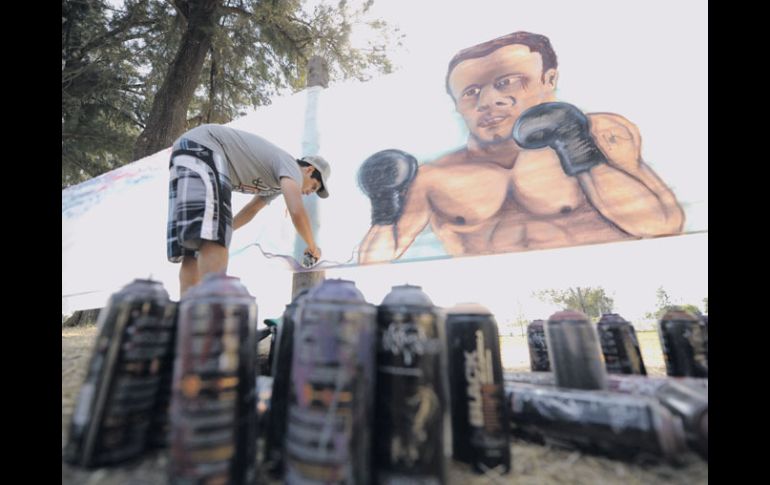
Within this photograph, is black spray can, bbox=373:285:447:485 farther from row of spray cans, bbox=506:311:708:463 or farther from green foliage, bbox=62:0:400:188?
green foliage, bbox=62:0:400:188

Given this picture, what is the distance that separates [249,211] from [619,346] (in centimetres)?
328

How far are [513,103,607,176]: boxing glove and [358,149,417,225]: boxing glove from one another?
1053mm

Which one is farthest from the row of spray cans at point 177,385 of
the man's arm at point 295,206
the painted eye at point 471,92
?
the painted eye at point 471,92

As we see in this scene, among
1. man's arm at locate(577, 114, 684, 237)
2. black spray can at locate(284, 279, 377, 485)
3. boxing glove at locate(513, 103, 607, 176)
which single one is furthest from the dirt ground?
boxing glove at locate(513, 103, 607, 176)

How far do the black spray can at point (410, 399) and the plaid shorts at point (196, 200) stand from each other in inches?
58.2

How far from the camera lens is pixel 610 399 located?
4.92 ft

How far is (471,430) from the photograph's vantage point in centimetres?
139

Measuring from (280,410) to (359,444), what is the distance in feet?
1.49

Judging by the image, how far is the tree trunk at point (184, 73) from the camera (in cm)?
688

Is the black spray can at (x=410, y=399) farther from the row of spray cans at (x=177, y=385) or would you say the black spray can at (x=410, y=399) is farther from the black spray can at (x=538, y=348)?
the black spray can at (x=538, y=348)

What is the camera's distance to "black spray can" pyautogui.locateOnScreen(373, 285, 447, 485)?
44.0 inches

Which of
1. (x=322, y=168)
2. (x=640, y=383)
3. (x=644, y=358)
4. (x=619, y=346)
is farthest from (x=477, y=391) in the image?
(x=644, y=358)

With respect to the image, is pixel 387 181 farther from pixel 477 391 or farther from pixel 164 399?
pixel 164 399

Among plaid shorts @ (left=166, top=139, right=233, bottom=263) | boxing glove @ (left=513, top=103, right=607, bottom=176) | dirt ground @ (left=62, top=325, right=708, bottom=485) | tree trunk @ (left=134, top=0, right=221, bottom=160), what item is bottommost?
dirt ground @ (left=62, top=325, right=708, bottom=485)
